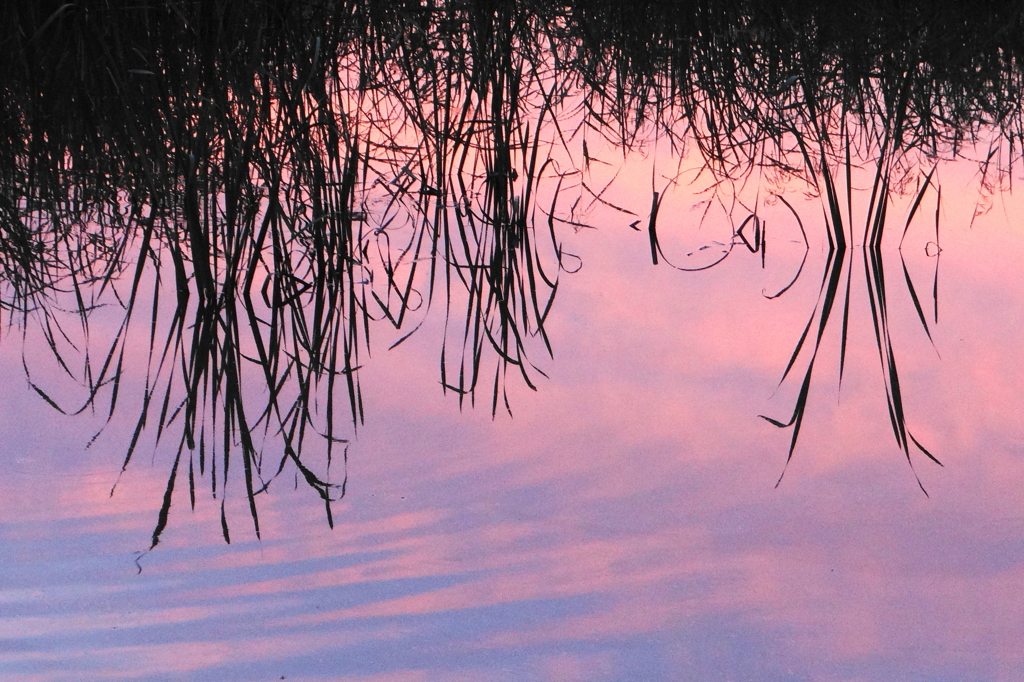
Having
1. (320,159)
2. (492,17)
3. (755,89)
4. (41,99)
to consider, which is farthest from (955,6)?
(41,99)

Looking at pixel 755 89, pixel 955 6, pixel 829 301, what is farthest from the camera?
pixel 755 89

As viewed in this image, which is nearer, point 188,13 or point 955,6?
point 188,13

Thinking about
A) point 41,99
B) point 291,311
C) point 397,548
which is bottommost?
point 397,548

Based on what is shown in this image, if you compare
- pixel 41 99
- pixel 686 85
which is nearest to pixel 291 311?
pixel 41 99

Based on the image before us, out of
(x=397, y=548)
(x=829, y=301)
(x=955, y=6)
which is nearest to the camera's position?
(x=829, y=301)

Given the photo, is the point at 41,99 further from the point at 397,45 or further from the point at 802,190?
the point at 802,190

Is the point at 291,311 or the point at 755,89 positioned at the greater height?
the point at 755,89

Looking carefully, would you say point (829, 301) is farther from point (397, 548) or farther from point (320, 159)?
point (397, 548)

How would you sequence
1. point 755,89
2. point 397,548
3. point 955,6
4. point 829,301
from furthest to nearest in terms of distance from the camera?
point 397,548 → point 755,89 → point 955,6 → point 829,301

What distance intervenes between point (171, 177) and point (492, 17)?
22 centimetres

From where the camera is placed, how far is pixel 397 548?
879mm

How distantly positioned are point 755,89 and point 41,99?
0.47m

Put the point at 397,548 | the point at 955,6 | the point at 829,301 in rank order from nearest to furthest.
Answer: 1. the point at 829,301
2. the point at 955,6
3. the point at 397,548

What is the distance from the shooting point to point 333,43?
1.76ft
